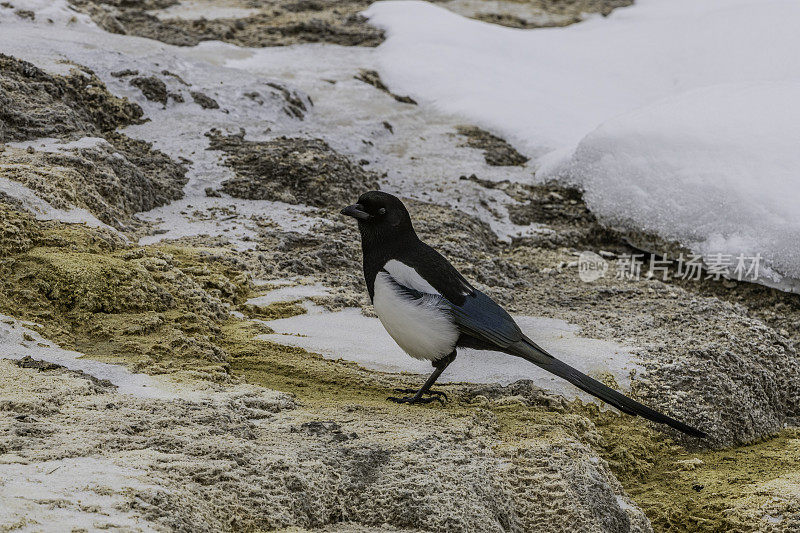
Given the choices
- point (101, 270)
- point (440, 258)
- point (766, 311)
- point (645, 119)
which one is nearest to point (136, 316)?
point (101, 270)

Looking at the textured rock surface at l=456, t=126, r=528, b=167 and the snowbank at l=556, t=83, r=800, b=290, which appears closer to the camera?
the snowbank at l=556, t=83, r=800, b=290

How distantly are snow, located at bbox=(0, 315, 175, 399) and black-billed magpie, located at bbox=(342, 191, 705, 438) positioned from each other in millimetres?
1089

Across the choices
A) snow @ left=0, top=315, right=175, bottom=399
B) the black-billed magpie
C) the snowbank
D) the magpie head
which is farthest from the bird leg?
the snowbank

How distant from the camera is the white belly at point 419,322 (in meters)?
3.82

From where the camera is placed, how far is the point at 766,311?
5941 mm

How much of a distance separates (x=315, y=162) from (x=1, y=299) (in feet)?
10.3

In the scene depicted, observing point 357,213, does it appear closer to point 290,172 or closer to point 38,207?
point 38,207

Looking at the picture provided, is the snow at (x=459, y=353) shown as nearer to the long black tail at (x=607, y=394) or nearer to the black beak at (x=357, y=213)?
the long black tail at (x=607, y=394)

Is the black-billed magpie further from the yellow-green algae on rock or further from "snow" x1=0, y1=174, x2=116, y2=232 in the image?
"snow" x1=0, y1=174, x2=116, y2=232

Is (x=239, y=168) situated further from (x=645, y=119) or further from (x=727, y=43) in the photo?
(x=727, y=43)

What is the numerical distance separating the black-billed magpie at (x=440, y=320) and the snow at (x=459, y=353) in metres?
0.29

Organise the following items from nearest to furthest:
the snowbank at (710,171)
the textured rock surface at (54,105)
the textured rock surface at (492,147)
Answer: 1. the textured rock surface at (54,105)
2. the snowbank at (710,171)
3. the textured rock surface at (492,147)

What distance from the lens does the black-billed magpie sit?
12.3ft

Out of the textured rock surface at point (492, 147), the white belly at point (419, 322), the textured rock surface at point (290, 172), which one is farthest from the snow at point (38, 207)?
the textured rock surface at point (492, 147)
